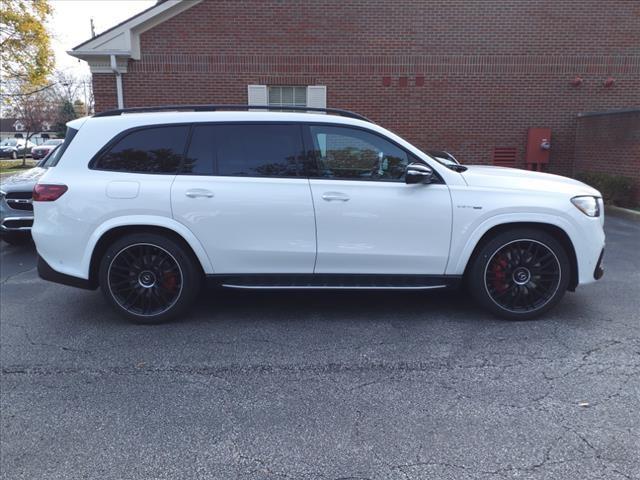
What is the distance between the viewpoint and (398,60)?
37.4ft

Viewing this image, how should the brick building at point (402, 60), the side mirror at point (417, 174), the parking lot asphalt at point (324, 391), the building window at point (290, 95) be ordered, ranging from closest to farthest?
the parking lot asphalt at point (324, 391), the side mirror at point (417, 174), the brick building at point (402, 60), the building window at point (290, 95)

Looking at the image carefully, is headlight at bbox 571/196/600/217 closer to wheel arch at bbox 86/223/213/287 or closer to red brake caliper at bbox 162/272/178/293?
wheel arch at bbox 86/223/213/287

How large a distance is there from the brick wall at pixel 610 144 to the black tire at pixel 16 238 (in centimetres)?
1115

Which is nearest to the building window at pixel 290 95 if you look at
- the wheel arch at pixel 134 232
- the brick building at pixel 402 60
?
the brick building at pixel 402 60

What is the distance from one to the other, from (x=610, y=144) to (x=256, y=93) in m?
7.83

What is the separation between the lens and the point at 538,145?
1169 cm

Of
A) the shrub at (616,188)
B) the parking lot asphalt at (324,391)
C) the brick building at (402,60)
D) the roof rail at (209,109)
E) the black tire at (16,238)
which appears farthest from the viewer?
the brick building at (402,60)

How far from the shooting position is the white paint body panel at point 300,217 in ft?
13.8

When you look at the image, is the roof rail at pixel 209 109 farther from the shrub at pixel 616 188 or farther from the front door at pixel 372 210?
the shrub at pixel 616 188

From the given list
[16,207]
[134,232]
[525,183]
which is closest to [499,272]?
[525,183]

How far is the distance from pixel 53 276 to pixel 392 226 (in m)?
3.01

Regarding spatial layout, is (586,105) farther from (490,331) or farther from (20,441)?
(20,441)

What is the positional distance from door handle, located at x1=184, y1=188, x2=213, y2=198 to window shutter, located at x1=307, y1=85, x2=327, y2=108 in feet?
25.4

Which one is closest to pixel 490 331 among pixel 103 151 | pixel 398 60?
pixel 103 151
